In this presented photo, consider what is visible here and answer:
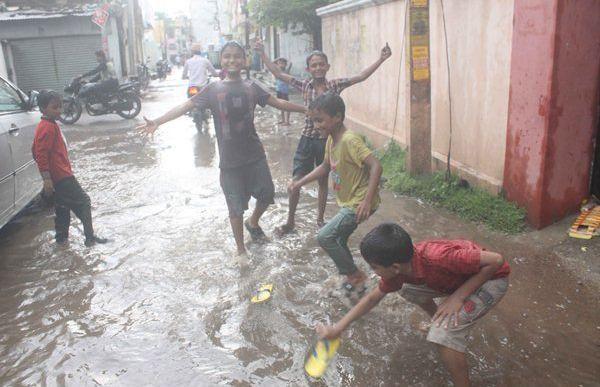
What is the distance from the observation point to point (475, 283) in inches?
91.4

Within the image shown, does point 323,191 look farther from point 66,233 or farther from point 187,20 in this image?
point 187,20

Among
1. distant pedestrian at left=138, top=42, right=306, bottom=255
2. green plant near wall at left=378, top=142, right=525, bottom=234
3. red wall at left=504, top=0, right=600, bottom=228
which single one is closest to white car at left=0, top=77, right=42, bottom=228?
distant pedestrian at left=138, top=42, right=306, bottom=255

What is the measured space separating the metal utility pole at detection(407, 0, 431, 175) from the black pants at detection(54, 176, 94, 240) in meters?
3.61

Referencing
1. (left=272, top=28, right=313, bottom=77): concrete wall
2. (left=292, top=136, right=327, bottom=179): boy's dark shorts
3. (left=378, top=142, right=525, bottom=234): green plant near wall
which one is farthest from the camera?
(left=272, top=28, right=313, bottom=77): concrete wall

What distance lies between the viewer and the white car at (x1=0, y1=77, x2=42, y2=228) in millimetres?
4828

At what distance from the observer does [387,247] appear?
2311mm

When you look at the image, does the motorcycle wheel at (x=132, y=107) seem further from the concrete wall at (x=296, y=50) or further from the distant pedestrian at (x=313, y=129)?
the distant pedestrian at (x=313, y=129)

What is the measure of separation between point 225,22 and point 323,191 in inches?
2599

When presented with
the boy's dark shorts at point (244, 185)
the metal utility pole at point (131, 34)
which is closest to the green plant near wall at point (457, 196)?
the boy's dark shorts at point (244, 185)

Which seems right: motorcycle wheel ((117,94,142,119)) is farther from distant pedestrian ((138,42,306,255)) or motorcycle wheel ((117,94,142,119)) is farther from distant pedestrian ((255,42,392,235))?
distant pedestrian ((138,42,306,255))

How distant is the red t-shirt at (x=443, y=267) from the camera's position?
2.33 m

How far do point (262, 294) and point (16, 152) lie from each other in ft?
10.2

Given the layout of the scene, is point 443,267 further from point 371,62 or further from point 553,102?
point 371,62

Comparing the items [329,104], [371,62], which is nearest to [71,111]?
[371,62]
